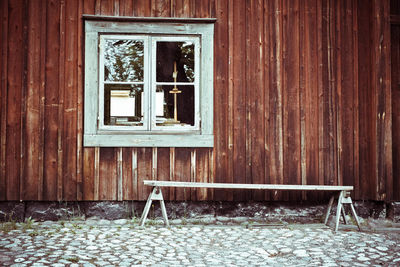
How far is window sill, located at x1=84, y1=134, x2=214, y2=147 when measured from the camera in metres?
5.43

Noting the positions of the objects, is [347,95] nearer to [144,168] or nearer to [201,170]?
[201,170]

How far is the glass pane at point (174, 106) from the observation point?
219 inches

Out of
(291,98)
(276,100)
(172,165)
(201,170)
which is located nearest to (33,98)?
(172,165)

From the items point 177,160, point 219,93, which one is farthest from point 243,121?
point 177,160

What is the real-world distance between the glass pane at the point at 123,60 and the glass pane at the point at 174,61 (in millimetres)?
278

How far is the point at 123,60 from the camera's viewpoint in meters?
5.57

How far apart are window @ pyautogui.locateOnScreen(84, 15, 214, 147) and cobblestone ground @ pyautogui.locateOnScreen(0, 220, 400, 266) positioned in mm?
1332

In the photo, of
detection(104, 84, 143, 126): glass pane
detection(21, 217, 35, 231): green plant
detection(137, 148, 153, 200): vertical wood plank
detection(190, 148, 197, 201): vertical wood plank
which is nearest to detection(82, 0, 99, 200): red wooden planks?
detection(104, 84, 143, 126): glass pane

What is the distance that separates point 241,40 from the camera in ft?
18.5

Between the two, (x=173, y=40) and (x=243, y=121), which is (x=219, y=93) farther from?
(x=173, y=40)

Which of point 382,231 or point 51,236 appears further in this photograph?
Answer: point 382,231

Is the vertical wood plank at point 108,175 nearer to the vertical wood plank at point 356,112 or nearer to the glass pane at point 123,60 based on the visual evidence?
the glass pane at point 123,60

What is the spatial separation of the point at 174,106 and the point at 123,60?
39.5 inches

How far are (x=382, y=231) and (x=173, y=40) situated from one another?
12.9 feet
